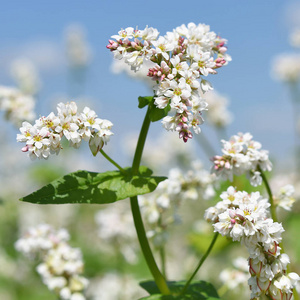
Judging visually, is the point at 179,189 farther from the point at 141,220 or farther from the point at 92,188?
the point at 92,188

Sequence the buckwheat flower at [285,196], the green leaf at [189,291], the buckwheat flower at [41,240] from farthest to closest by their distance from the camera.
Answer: the buckwheat flower at [41,240]
the buckwheat flower at [285,196]
the green leaf at [189,291]

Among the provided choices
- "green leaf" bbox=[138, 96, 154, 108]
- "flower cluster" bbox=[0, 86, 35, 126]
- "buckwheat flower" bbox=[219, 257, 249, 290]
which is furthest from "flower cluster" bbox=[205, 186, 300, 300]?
"flower cluster" bbox=[0, 86, 35, 126]

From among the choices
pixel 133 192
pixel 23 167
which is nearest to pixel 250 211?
pixel 133 192

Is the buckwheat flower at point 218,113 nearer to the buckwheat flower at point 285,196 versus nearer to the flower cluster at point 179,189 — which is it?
the flower cluster at point 179,189

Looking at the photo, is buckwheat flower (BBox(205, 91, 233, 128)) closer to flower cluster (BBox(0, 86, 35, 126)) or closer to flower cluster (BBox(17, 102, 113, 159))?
flower cluster (BBox(0, 86, 35, 126))

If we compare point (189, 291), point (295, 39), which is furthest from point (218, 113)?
point (189, 291)

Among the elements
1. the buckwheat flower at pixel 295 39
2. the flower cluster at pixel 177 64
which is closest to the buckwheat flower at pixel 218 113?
the buckwheat flower at pixel 295 39
